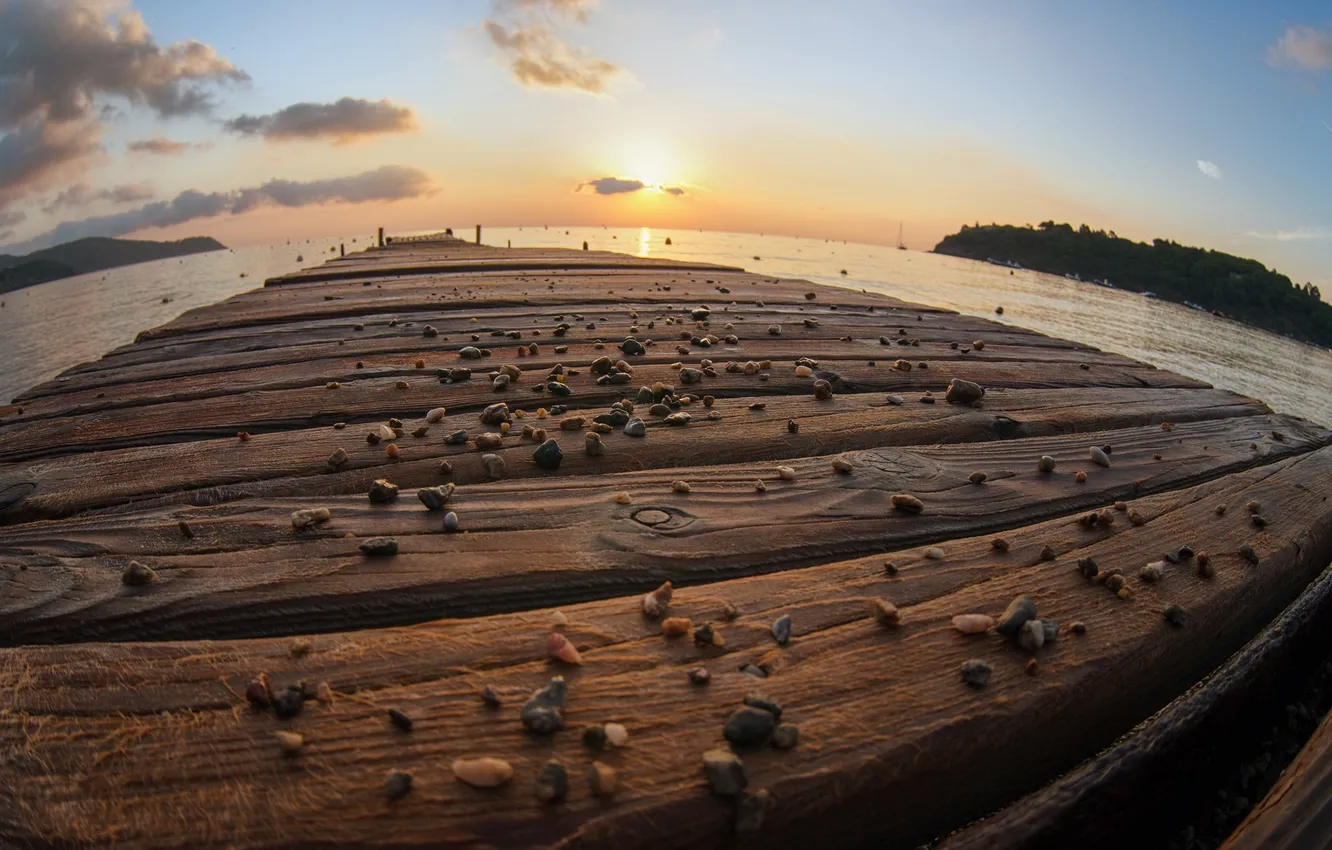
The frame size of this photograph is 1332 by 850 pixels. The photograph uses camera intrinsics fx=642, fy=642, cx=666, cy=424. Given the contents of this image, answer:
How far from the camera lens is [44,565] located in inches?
60.1

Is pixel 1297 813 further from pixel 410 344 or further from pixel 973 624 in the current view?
pixel 410 344

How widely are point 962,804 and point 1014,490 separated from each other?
118 cm

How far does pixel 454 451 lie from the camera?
2.21 metres

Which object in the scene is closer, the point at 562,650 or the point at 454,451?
Answer: the point at 562,650

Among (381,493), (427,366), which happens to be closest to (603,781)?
(381,493)

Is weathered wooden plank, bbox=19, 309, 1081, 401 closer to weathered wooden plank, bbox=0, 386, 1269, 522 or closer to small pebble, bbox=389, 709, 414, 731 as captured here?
weathered wooden plank, bbox=0, 386, 1269, 522

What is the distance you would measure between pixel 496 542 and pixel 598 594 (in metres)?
0.33

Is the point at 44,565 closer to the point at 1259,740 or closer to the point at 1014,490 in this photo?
the point at 1014,490

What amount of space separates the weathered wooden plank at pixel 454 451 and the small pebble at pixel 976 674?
117cm

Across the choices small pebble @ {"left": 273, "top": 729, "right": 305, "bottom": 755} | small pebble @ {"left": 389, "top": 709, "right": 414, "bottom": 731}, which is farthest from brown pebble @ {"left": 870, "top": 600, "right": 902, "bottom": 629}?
small pebble @ {"left": 273, "top": 729, "right": 305, "bottom": 755}

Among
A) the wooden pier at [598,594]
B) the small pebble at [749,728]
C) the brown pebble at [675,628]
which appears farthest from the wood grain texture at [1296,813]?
the brown pebble at [675,628]

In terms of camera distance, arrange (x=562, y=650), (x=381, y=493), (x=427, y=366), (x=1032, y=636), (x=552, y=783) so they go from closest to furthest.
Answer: (x=552, y=783)
(x=562, y=650)
(x=1032, y=636)
(x=381, y=493)
(x=427, y=366)

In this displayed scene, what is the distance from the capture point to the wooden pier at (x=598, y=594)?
0.98m

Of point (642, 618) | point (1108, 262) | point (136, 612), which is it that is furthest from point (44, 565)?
point (1108, 262)
